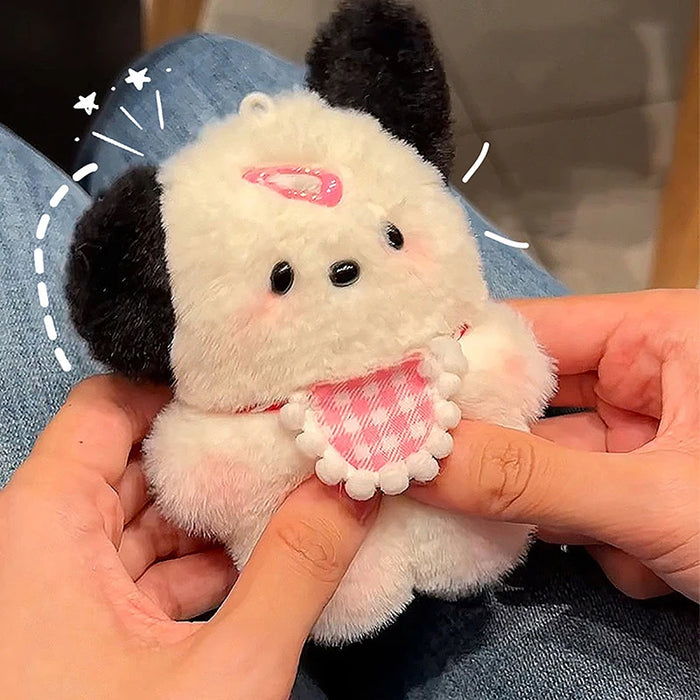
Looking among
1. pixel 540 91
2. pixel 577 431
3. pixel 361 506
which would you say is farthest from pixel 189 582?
pixel 540 91

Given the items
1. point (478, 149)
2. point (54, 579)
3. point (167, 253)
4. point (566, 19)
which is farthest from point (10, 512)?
point (566, 19)

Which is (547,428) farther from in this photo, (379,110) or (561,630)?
(379,110)

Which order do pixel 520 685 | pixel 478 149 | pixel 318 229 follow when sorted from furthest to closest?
pixel 478 149
pixel 520 685
pixel 318 229

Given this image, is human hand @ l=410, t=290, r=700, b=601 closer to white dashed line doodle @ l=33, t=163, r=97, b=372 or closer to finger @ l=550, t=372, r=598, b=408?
finger @ l=550, t=372, r=598, b=408

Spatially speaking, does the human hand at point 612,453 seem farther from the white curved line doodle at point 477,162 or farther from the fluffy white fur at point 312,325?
the white curved line doodle at point 477,162

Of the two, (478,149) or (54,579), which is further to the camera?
(478,149)

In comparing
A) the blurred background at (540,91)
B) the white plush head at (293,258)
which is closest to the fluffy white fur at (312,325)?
the white plush head at (293,258)

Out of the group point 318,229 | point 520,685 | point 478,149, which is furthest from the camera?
point 478,149
